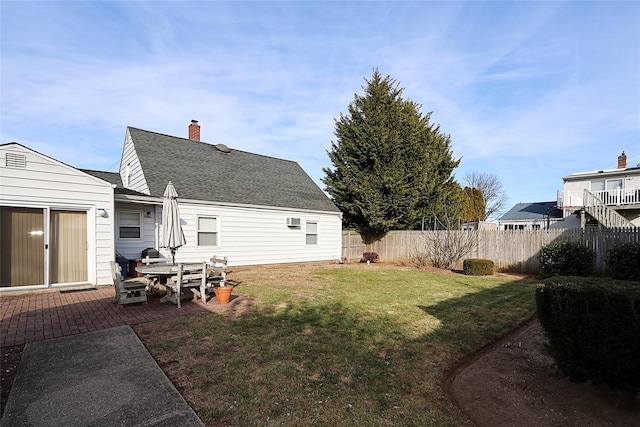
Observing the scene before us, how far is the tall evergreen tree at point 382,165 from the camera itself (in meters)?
18.1

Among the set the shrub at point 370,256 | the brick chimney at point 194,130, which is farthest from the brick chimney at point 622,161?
the brick chimney at point 194,130

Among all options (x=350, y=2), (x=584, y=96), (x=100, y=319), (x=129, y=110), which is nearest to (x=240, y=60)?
(x=350, y=2)

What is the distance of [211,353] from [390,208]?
15144 millimetres

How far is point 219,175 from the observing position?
14.4 meters

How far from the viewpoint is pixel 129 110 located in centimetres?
1437

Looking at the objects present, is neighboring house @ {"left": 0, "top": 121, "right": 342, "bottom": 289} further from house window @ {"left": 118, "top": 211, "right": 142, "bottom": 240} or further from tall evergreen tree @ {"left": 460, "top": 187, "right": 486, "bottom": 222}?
tall evergreen tree @ {"left": 460, "top": 187, "right": 486, "bottom": 222}

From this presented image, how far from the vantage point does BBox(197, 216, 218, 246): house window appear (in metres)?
12.1

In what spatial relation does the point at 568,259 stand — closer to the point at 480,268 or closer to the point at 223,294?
the point at 480,268

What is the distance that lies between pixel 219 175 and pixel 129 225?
15.5 feet

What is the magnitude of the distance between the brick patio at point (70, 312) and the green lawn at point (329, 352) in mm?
721

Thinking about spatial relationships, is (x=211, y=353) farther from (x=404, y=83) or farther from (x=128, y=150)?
(x=404, y=83)

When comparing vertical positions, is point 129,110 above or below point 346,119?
below

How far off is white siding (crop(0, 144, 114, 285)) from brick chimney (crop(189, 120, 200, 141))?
8.92 metres

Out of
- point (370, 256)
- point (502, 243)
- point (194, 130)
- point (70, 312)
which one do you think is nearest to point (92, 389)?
point (70, 312)
